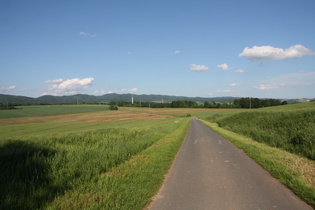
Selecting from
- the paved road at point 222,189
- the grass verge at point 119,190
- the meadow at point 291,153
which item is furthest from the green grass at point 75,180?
the meadow at point 291,153

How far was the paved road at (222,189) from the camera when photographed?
4125 millimetres

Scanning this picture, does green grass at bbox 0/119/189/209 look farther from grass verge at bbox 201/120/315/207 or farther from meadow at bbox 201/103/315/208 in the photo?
meadow at bbox 201/103/315/208

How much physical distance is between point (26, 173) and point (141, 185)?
3551 mm

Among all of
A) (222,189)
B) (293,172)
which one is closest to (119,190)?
(222,189)

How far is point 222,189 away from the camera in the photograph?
497 cm

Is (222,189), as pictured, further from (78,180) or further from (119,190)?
(78,180)

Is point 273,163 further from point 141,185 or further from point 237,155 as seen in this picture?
point 141,185

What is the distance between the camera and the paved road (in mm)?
4125

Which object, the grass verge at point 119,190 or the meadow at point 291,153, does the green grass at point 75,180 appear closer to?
the grass verge at point 119,190

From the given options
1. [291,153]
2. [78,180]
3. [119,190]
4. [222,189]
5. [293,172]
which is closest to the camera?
[119,190]

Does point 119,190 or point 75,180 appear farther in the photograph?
point 75,180

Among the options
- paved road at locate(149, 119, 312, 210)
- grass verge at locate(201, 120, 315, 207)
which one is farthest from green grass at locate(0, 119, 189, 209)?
grass verge at locate(201, 120, 315, 207)

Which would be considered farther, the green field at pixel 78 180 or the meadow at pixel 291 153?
the meadow at pixel 291 153

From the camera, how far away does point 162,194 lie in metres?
4.73
